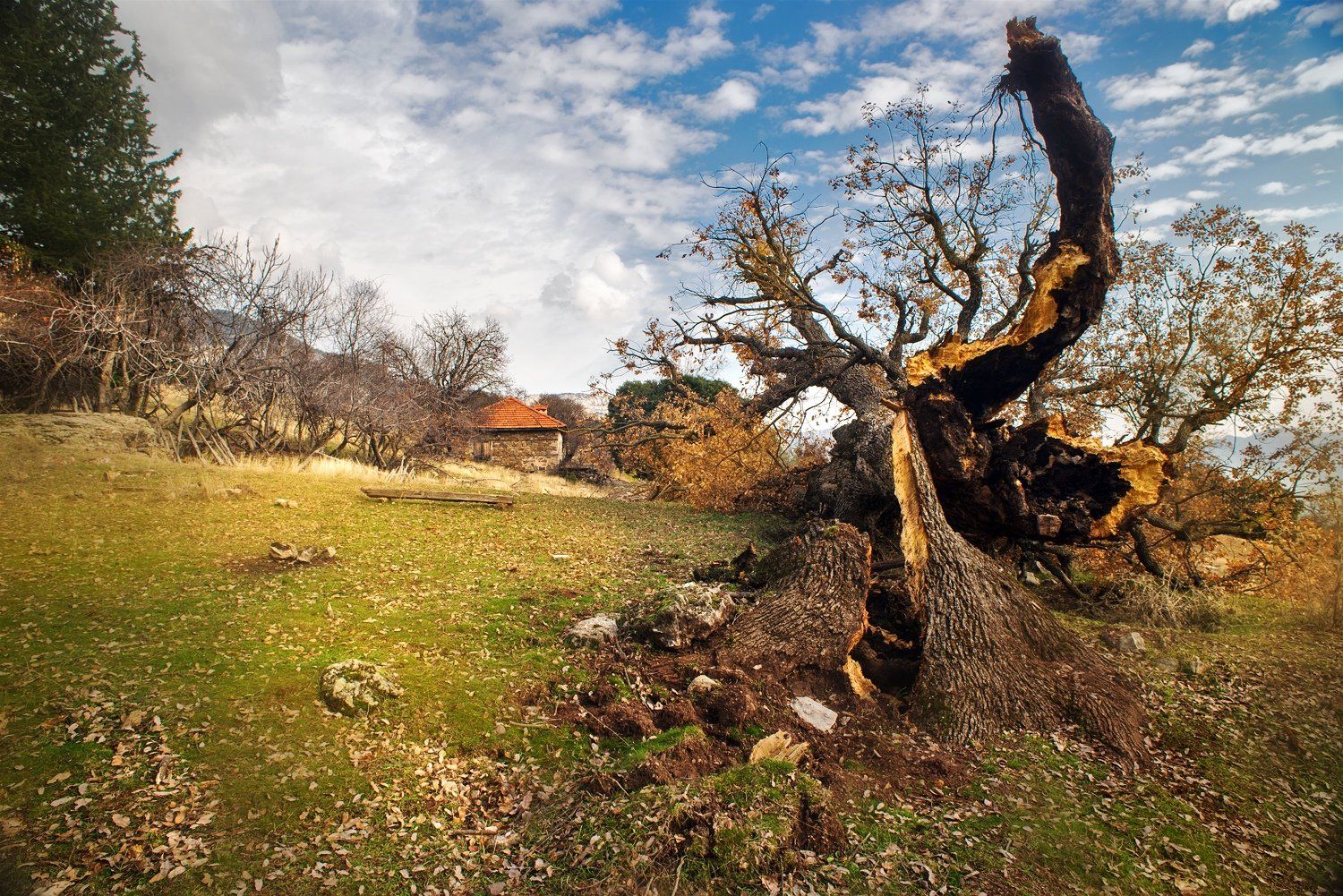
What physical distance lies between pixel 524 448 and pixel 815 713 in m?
30.9

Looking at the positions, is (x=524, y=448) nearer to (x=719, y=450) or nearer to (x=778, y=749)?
(x=719, y=450)

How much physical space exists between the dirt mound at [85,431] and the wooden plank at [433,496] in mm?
5864

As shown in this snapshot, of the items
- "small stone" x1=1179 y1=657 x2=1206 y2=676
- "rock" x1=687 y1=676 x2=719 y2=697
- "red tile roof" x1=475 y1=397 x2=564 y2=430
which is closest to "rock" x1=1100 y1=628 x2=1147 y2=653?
"small stone" x1=1179 y1=657 x2=1206 y2=676

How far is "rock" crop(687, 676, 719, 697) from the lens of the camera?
4.84 meters

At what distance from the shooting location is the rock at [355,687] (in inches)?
170

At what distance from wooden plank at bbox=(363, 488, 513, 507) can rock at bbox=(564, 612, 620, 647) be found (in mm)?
7255

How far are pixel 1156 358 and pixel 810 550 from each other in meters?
8.80

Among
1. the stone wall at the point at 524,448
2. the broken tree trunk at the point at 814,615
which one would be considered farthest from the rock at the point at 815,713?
the stone wall at the point at 524,448

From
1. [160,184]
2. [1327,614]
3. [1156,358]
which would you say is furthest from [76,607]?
[160,184]

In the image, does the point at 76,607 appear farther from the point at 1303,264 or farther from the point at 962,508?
the point at 1303,264

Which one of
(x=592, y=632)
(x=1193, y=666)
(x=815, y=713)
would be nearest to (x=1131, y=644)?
(x=1193, y=666)

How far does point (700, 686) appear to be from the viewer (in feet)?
16.1

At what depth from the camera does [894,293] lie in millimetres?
11977

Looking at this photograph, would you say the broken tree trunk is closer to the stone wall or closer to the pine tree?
the pine tree
